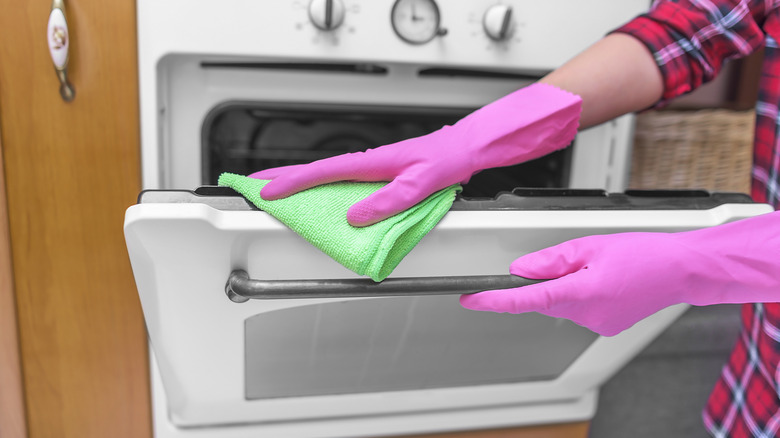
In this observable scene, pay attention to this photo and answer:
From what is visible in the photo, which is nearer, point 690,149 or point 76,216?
point 76,216

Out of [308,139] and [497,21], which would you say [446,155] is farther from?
[308,139]

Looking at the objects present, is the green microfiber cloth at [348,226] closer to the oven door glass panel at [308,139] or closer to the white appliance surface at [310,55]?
the white appliance surface at [310,55]

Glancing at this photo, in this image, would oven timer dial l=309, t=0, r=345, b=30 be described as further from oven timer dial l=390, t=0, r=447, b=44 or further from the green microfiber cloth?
the green microfiber cloth

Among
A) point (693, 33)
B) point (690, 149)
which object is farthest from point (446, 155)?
point (690, 149)

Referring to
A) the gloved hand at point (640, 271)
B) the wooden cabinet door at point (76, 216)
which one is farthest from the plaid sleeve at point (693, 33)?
the wooden cabinet door at point (76, 216)

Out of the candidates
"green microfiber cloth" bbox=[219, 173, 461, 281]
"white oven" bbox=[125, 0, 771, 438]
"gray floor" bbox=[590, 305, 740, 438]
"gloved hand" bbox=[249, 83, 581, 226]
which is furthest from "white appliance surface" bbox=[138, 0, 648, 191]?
"gray floor" bbox=[590, 305, 740, 438]

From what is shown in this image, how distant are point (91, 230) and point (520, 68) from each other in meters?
0.63

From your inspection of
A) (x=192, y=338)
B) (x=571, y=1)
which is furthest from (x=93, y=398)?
(x=571, y=1)

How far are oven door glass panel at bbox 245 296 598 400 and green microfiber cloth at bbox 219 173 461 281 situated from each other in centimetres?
13

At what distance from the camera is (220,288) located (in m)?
0.56

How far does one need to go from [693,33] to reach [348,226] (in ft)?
1.83

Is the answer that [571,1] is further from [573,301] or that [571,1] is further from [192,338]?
[192,338]

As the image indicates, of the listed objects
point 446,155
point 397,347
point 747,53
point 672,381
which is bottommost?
point 672,381

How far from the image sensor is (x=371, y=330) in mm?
670
